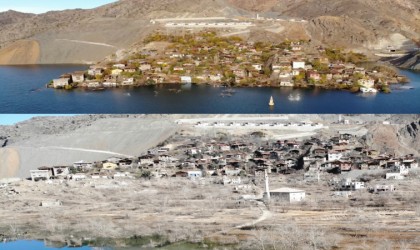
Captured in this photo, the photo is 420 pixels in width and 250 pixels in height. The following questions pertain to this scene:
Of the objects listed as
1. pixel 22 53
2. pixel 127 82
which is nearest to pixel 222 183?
pixel 127 82

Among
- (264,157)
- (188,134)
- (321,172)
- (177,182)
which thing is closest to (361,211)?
(321,172)

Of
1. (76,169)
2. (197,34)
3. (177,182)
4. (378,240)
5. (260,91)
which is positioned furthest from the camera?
(197,34)

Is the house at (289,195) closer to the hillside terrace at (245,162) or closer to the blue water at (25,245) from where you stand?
the hillside terrace at (245,162)

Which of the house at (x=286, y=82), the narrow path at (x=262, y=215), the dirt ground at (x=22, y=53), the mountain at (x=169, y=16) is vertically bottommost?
the narrow path at (x=262, y=215)

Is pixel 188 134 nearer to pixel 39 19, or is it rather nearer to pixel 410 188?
pixel 410 188

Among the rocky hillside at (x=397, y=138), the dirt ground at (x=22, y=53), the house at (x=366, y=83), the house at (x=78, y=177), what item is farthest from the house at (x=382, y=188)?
the dirt ground at (x=22, y=53)

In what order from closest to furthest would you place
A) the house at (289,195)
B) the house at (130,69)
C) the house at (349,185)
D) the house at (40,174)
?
the house at (289,195) < the house at (349,185) < the house at (40,174) < the house at (130,69)
